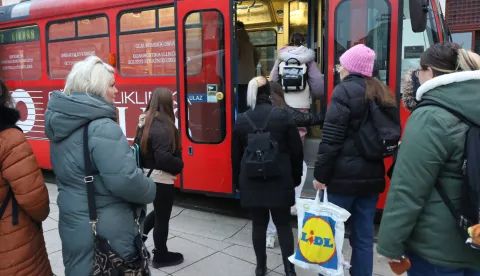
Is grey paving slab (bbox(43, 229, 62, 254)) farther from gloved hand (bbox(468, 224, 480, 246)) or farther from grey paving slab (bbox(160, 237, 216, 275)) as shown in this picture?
gloved hand (bbox(468, 224, 480, 246))

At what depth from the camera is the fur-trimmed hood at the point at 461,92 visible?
1.87m

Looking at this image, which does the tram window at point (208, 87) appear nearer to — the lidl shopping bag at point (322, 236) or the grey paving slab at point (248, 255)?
the grey paving slab at point (248, 255)

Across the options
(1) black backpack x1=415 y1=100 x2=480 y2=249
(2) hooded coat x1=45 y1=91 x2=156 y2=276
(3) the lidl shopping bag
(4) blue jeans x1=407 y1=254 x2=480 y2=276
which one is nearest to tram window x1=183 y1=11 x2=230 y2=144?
(3) the lidl shopping bag

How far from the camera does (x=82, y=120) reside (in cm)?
219

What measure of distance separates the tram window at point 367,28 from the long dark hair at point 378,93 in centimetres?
131

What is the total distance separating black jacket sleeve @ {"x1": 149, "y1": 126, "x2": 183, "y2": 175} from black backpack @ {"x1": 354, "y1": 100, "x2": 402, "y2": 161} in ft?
4.75

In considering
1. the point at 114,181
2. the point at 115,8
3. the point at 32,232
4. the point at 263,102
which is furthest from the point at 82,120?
the point at 115,8

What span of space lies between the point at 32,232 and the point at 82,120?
0.64 m

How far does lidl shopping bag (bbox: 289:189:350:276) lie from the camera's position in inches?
111

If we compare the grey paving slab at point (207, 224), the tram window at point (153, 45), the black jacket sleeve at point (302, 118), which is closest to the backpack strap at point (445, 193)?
the black jacket sleeve at point (302, 118)

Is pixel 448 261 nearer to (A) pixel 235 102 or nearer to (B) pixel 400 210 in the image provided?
(B) pixel 400 210

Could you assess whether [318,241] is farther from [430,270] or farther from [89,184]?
[89,184]

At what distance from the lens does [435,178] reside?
188 cm

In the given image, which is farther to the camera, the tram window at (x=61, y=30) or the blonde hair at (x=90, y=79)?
the tram window at (x=61, y=30)
